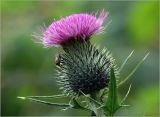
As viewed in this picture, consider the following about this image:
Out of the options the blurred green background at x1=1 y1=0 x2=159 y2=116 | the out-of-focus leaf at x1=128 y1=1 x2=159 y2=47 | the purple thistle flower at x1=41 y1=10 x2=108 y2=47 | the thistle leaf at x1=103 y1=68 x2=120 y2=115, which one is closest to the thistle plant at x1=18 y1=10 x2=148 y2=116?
the purple thistle flower at x1=41 y1=10 x2=108 y2=47

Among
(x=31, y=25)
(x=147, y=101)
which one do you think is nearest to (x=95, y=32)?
(x=147, y=101)

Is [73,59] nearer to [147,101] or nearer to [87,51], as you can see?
[87,51]

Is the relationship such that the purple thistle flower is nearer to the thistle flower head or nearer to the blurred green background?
the thistle flower head

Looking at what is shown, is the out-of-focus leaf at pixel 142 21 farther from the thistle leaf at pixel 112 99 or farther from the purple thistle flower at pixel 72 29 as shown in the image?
the thistle leaf at pixel 112 99

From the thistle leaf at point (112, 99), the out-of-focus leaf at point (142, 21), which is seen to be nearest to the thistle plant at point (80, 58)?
the thistle leaf at point (112, 99)

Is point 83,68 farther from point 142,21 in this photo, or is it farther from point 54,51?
point 54,51

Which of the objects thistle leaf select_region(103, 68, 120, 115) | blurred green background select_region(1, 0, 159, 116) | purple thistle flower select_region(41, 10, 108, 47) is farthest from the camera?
blurred green background select_region(1, 0, 159, 116)

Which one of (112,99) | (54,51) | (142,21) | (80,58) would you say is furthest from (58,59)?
(54,51)
